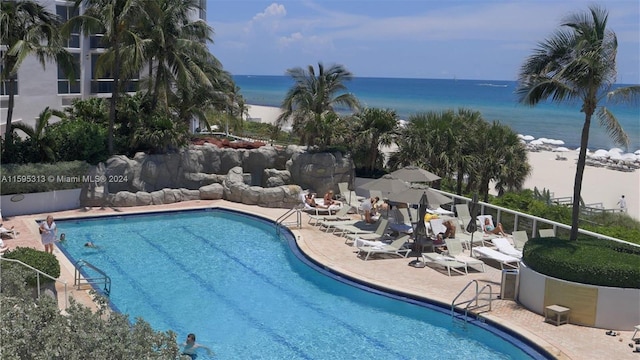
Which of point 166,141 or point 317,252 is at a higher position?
point 166,141

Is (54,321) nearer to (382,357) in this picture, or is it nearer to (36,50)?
(382,357)

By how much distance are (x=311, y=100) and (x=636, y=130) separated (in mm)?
76960

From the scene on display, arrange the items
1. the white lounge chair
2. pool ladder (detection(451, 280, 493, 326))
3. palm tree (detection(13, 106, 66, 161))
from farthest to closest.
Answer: palm tree (detection(13, 106, 66, 161)) → the white lounge chair → pool ladder (detection(451, 280, 493, 326))

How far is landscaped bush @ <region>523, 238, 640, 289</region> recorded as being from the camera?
468 inches

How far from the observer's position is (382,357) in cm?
1120

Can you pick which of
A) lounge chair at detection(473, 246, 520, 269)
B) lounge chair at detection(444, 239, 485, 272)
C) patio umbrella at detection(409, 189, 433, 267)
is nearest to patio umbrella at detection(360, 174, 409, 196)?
patio umbrella at detection(409, 189, 433, 267)

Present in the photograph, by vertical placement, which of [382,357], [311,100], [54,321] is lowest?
[382,357]

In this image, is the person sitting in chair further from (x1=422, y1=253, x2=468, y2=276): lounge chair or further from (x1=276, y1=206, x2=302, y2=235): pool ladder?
(x1=276, y1=206, x2=302, y2=235): pool ladder

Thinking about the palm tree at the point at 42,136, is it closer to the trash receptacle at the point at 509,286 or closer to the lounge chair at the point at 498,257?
the lounge chair at the point at 498,257

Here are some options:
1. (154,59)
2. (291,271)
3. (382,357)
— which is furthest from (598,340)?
(154,59)

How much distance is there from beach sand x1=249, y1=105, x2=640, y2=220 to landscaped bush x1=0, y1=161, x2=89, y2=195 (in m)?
18.3

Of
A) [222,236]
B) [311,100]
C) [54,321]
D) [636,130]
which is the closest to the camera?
[54,321]

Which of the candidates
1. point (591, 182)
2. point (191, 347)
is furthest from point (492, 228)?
point (591, 182)

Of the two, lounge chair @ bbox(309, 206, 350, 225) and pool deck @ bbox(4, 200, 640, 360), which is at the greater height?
lounge chair @ bbox(309, 206, 350, 225)
